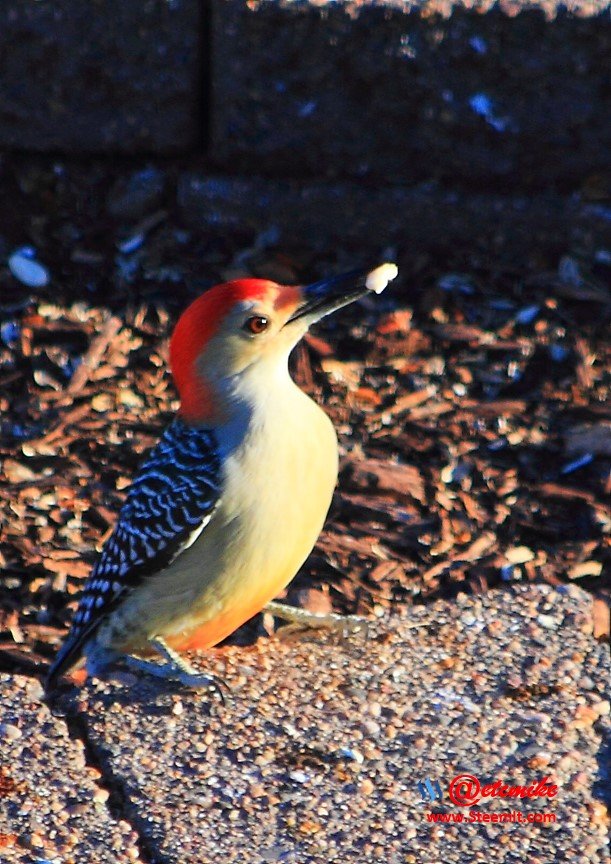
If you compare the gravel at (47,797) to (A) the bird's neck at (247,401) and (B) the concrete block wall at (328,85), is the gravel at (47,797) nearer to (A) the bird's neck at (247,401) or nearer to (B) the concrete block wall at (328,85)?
(A) the bird's neck at (247,401)

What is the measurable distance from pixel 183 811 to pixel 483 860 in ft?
2.58

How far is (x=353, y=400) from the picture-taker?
19.0 feet

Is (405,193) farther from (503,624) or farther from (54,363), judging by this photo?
(503,624)

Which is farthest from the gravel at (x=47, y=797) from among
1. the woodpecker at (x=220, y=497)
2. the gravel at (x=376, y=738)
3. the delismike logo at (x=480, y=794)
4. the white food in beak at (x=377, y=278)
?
the white food in beak at (x=377, y=278)

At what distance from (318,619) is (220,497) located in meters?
0.64

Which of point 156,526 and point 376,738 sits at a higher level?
point 156,526

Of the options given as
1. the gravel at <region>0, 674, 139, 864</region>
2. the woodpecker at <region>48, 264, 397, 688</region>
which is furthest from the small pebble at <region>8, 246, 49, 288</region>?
the gravel at <region>0, 674, 139, 864</region>

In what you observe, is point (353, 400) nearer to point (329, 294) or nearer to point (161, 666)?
point (329, 294)

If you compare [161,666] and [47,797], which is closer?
[47,797]

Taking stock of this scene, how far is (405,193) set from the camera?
6488 millimetres

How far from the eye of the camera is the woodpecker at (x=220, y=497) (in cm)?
434

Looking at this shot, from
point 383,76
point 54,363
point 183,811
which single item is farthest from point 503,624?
point 383,76

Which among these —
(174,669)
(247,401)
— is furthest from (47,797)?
(247,401)

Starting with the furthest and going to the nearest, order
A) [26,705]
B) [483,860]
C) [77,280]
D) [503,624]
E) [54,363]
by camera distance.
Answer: [77,280] → [54,363] → [503,624] → [26,705] → [483,860]
